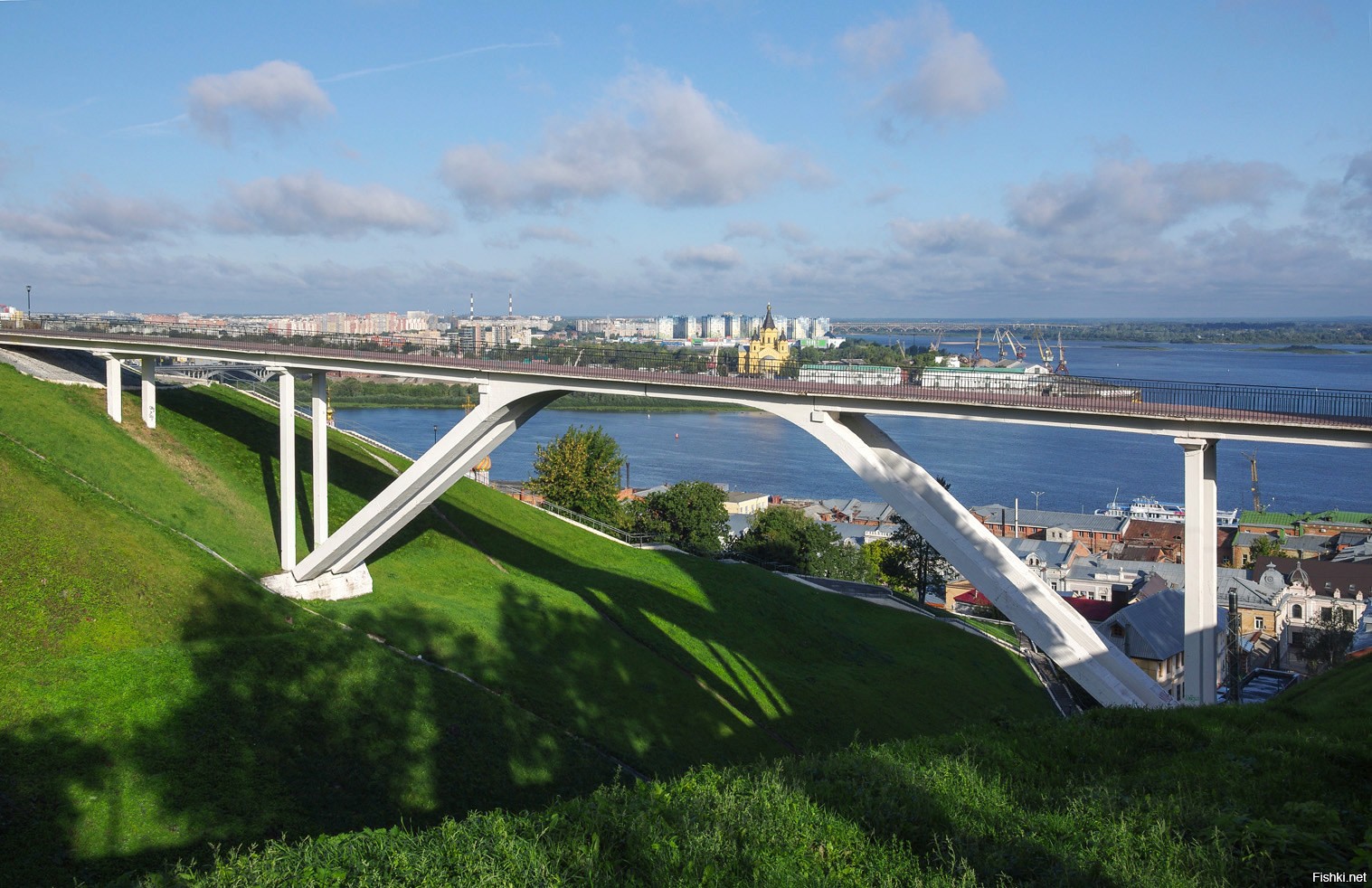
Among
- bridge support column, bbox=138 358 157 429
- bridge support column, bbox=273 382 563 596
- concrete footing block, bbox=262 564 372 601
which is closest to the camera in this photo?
bridge support column, bbox=273 382 563 596

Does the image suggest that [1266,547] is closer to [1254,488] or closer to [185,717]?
[1254,488]

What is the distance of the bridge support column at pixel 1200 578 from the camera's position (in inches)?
499

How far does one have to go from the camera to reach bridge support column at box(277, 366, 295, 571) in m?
20.0

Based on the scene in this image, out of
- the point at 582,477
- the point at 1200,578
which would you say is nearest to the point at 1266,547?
the point at 582,477

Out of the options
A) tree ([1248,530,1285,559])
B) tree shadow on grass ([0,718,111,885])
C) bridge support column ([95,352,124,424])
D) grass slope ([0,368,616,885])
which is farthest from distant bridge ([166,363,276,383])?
tree ([1248,530,1285,559])

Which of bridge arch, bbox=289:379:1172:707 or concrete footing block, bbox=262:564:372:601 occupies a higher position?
bridge arch, bbox=289:379:1172:707

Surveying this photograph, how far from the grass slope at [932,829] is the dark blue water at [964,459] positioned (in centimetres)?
5826

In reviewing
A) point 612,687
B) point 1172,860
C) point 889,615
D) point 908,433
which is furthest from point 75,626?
point 908,433

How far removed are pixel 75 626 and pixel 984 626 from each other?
2551cm

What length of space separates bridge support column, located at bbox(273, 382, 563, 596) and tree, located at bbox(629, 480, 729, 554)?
72.3ft

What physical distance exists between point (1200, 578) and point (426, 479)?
12.8m

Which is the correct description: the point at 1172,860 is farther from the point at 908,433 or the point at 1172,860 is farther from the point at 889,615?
the point at 908,433

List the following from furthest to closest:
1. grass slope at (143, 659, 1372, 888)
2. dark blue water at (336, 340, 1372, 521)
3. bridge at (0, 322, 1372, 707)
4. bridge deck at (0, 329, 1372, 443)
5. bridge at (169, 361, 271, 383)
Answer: dark blue water at (336, 340, 1372, 521) < bridge at (169, 361, 271, 383) < bridge at (0, 322, 1372, 707) < bridge deck at (0, 329, 1372, 443) < grass slope at (143, 659, 1372, 888)

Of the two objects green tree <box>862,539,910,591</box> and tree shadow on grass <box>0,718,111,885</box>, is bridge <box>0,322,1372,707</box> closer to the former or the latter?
tree shadow on grass <box>0,718,111,885</box>
